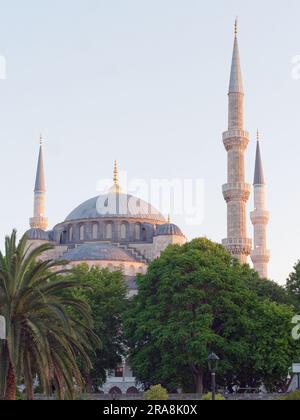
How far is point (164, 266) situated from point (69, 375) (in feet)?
92.0

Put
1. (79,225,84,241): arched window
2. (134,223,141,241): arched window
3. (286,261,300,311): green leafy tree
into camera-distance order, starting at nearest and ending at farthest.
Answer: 1. (286,261,300,311): green leafy tree
2. (134,223,141,241): arched window
3. (79,225,84,241): arched window

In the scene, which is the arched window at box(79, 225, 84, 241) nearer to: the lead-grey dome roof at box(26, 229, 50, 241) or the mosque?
the mosque

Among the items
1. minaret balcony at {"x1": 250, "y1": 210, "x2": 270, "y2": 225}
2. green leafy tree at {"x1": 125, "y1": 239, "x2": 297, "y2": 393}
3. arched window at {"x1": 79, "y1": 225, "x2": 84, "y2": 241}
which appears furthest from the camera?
arched window at {"x1": 79, "y1": 225, "x2": 84, "y2": 241}

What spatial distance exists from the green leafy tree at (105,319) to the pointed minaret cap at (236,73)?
24.3 m

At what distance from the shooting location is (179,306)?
53406mm

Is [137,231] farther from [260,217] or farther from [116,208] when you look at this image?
[260,217]

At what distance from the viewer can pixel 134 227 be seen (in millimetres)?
105250

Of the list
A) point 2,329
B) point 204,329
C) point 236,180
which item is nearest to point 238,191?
point 236,180

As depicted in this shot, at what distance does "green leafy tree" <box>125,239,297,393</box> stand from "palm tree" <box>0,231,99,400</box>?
2237 centimetres

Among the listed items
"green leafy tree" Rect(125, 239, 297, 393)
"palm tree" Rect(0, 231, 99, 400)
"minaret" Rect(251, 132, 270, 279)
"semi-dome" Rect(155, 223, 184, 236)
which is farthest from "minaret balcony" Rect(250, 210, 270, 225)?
"palm tree" Rect(0, 231, 99, 400)

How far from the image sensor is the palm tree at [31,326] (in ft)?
85.0

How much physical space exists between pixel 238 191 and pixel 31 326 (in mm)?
53101

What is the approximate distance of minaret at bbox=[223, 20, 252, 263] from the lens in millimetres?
77562
